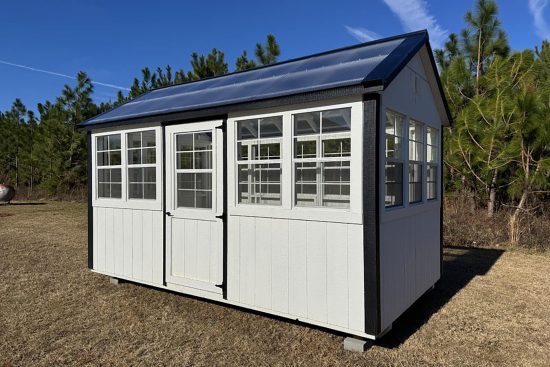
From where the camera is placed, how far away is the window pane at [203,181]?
475cm

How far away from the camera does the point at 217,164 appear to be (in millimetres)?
4512

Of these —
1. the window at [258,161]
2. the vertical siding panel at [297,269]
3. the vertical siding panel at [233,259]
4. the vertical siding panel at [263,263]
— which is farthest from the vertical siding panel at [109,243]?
the vertical siding panel at [297,269]

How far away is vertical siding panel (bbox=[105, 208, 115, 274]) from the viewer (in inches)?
224

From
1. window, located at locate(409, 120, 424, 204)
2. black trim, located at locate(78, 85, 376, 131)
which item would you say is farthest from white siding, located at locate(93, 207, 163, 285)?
window, located at locate(409, 120, 424, 204)

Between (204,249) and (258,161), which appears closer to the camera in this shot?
(258,161)

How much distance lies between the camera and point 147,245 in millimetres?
5242

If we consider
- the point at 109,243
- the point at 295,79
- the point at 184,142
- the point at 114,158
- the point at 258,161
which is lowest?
the point at 109,243

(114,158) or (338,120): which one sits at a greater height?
(338,120)

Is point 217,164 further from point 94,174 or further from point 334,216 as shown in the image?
point 94,174

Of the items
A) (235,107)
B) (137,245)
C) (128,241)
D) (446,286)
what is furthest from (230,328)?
(446,286)

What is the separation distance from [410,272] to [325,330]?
117 centimetres

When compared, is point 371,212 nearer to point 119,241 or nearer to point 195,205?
point 195,205

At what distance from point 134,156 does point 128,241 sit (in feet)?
3.93

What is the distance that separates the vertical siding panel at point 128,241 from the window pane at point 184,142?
48.7 inches
